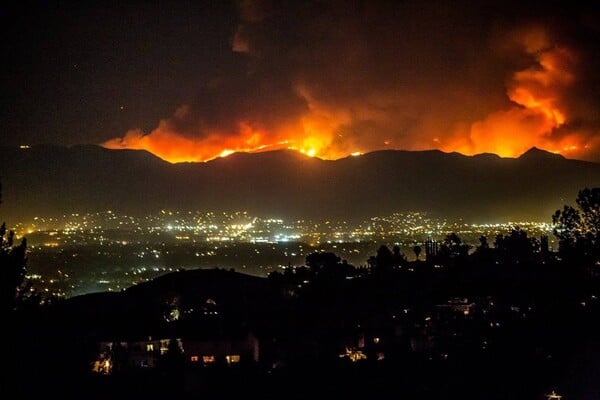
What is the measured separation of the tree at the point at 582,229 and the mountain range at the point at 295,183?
55.1m

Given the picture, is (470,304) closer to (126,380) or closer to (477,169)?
(126,380)

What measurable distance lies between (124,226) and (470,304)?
209 ft

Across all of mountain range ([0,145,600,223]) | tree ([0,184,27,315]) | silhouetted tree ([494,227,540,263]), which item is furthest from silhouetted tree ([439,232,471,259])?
mountain range ([0,145,600,223])

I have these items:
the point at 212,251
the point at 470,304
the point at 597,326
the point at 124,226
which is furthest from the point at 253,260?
the point at 597,326

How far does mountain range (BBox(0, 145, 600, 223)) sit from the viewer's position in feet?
266

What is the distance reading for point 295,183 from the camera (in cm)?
9906

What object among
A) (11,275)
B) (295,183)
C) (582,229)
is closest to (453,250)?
(582,229)

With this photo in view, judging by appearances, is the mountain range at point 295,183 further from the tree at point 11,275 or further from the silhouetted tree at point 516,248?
the tree at point 11,275

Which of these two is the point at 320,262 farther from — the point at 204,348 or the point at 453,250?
the point at 204,348

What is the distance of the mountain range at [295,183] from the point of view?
81000 millimetres

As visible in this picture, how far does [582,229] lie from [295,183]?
81.7m

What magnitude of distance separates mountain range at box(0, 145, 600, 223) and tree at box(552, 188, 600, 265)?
55.1 metres

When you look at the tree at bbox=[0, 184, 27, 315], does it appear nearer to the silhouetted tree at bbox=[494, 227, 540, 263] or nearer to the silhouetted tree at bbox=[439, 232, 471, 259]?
the silhouetted tree at bbox=[494, 227, 540, 263]

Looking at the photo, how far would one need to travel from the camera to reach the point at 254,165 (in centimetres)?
10531
